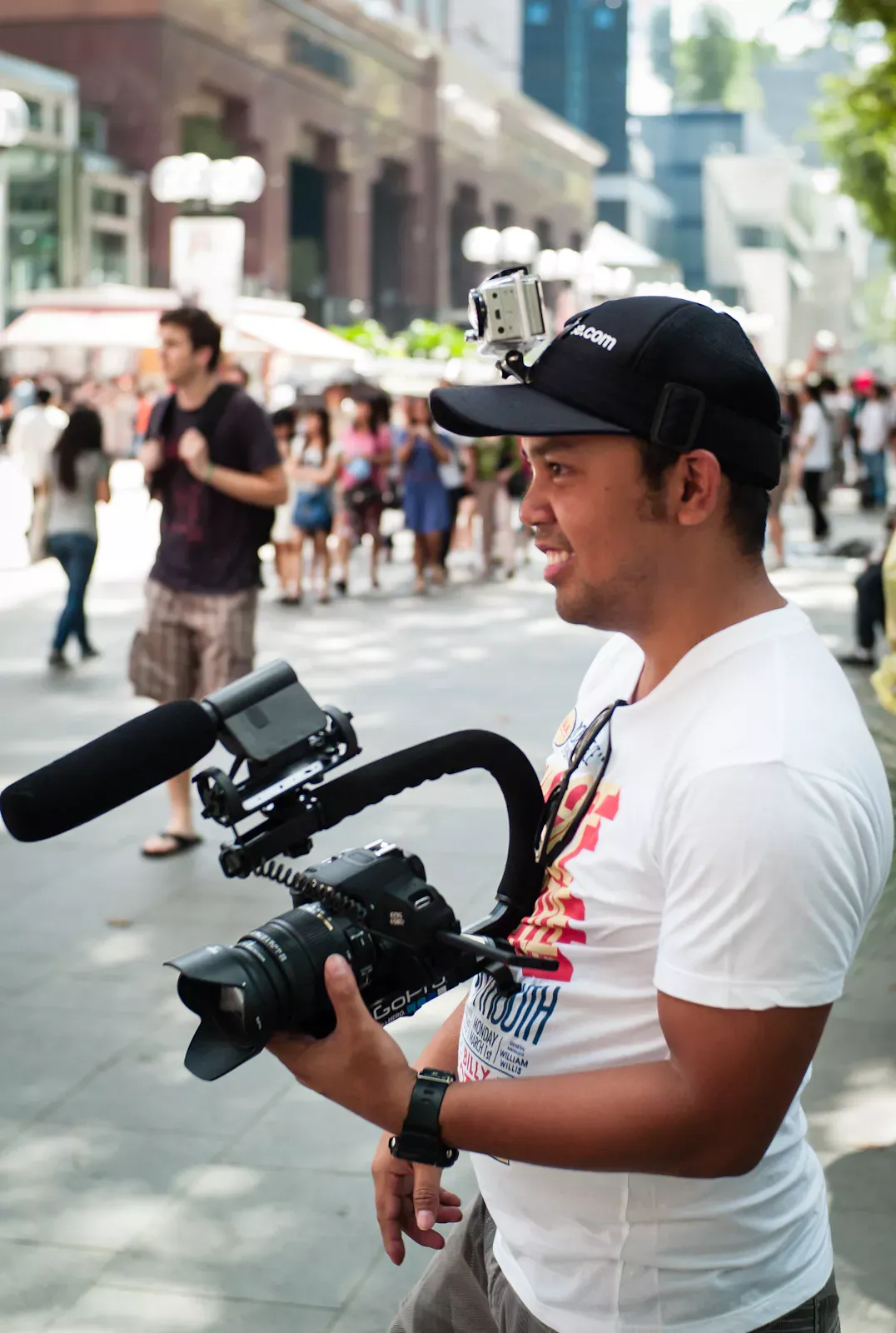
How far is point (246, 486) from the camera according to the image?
22.5 feet

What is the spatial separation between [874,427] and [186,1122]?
22208 millimetres

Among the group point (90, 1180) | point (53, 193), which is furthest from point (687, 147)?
point (90, 1180)

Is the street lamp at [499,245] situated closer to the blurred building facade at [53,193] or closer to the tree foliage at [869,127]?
the tree foliage at [869,127]

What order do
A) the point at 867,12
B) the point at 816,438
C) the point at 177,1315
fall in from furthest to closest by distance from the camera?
the point at 816,438 → the point at 867,12 → the point at 177,1315

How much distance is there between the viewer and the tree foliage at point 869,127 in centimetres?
1163

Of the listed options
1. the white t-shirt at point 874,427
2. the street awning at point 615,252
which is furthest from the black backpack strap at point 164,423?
the street awning at point 615,252

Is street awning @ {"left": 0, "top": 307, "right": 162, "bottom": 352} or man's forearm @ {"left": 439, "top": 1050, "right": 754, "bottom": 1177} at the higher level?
street awning @ {"left": 0, "top": 307, "right": 162, "bottom": 352}

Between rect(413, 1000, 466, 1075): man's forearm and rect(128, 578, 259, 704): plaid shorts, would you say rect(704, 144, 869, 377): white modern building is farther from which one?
rect(413, 1000, 466, 1075): man's forearm

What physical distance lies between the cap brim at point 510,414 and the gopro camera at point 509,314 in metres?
0.05

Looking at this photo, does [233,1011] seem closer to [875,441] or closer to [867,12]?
[867,12]

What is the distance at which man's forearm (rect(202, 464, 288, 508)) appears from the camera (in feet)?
22.5

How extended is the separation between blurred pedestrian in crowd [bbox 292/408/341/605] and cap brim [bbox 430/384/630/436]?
13430 millimetres

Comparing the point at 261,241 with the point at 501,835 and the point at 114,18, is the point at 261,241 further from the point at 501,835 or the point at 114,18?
the point at 501,835

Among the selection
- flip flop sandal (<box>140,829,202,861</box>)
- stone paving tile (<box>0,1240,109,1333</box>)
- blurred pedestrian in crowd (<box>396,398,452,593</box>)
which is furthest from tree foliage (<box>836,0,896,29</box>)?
stone paving tile (<box>0,1240,109,1333</box>)
